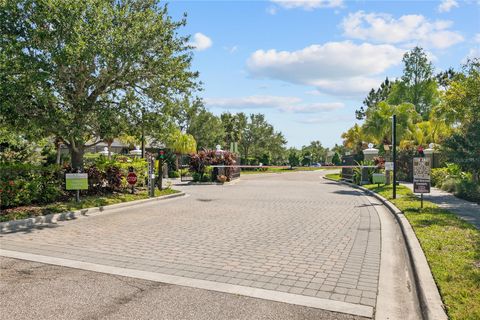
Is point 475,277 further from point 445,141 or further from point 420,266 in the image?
point 445,141

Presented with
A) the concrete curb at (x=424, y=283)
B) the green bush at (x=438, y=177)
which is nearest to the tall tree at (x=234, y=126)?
the green bush at (x=438, y=177)

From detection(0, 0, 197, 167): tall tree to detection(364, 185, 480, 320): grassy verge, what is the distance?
32.0 ft

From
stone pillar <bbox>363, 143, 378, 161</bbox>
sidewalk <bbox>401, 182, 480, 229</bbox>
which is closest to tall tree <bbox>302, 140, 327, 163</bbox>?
stone pillar <bbox>363, 143, 378, 161</bbox>

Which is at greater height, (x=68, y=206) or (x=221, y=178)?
(x=221, y=178)

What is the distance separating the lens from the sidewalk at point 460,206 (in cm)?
1060

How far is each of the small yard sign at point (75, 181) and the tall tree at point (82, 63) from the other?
1254 mm

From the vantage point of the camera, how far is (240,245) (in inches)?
316

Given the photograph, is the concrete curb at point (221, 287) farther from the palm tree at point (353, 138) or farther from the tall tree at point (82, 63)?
the palm tree at point (353, 138)

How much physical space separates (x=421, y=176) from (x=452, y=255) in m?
6.17

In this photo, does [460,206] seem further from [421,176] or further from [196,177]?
[196,177]

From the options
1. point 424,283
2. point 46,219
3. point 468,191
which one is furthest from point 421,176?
point 46,219

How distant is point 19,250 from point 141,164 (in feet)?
38.2

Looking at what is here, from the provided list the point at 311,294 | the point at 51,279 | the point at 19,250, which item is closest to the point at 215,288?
the point at 311,294

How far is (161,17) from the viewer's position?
48.0 ft
